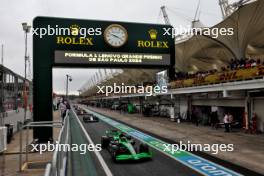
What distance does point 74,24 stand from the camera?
56.7 ft

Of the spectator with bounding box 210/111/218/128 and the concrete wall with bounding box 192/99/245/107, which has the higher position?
the concrete wall with bounding box 192/99/245/107

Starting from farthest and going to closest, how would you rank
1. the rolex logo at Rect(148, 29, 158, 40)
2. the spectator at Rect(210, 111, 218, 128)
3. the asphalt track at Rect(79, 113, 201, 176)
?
the spectator at Rect(210, 111, 218, 128)
the rolex logo at Rect(148, 29, 158, 40)
the asphalt track at Rect(79, 113, 201, 176)

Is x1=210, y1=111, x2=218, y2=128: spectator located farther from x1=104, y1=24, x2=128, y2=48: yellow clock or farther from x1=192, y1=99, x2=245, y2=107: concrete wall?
x1=104, y1=24, x2=128, y2=48: yellow clock

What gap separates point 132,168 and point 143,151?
4.93ft

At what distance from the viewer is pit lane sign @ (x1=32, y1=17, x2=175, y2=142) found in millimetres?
16891

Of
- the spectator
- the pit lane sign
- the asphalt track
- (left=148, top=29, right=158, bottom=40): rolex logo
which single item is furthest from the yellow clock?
the spectator

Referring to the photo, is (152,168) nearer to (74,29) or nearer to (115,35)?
(115,35)

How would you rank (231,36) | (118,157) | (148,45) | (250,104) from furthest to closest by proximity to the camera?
(231,36), (250,104), (148,45), (118,157)

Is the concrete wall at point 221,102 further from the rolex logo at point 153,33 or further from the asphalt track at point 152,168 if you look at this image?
the asphalt track at point 152,168

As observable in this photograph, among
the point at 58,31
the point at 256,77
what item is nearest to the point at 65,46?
the point at 58,31

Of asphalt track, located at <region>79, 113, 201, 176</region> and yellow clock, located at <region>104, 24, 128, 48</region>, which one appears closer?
asphalt track, located at <region>79, 113, 201, 176</region>

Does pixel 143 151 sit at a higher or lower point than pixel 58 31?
lower

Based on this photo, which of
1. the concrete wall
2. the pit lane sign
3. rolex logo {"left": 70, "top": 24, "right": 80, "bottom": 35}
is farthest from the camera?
the concrete wall

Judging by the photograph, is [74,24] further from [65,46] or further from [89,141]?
[89,141]
